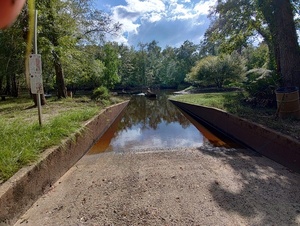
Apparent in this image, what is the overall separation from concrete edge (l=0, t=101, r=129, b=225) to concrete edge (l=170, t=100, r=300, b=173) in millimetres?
4265

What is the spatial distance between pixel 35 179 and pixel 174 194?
6.49 ft

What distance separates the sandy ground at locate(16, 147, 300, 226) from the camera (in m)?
2.52

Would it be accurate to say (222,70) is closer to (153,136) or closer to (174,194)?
(153,136)

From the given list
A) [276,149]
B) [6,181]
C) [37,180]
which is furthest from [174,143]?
[6,181]

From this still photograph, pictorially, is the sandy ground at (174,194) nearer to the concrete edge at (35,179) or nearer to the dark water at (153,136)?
the concrete edge at (35,179)

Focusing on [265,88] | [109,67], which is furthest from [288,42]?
[109,67]

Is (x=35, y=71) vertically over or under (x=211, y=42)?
under

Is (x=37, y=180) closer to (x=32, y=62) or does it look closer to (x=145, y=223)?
(x=145, y=223)

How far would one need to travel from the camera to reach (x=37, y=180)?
3.10 m

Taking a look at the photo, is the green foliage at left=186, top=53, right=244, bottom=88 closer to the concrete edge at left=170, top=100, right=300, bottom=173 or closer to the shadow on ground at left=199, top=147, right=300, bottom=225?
the concrete edge at left=170, top=100, right=300, bottom=173

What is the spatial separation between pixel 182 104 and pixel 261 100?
6.68 meters

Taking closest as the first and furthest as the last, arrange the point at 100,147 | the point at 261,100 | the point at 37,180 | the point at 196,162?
the point at 37,180 → the point at 196,162 → the point at 100,147 → the point at 261,100

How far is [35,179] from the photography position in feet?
9.97

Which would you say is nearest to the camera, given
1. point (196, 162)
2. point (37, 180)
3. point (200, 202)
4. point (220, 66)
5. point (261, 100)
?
point (200, 202)
